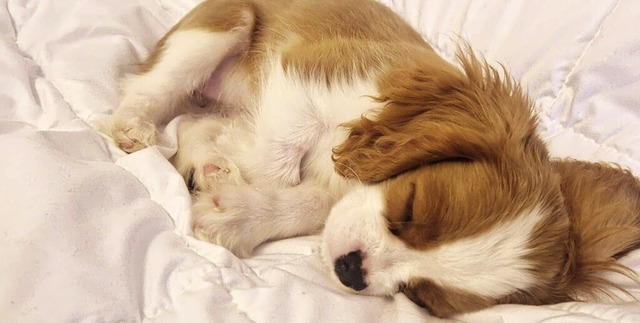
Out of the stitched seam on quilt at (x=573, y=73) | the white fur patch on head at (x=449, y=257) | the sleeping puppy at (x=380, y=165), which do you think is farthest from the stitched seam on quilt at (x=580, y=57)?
the white fur patch on head at (x=449, y=257)

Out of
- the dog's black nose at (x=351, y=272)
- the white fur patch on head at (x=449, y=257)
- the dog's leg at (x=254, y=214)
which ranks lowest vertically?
the dog's leg at (x=254, y=214)

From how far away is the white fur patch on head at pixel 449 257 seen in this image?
5.31ft

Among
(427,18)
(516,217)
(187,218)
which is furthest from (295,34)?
(516,217)

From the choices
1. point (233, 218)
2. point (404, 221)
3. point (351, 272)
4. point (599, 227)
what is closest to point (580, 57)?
point (599, 227)

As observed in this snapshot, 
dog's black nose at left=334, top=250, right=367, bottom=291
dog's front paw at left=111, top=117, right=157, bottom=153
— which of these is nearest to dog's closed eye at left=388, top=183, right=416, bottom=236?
dog's black nose at left=334, top=250, right=367, bottom=291

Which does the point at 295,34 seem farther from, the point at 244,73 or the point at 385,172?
the point at 385,172

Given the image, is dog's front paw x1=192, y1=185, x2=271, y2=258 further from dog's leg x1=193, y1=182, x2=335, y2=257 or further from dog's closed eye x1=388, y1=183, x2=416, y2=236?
dog's closed eye x1=388, y1=183, x2=416, y2=236

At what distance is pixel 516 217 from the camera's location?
1.64m

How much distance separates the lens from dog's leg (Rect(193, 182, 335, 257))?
1773 mm

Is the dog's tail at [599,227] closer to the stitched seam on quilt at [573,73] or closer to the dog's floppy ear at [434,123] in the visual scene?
the dog's floppy ear at [434,123]

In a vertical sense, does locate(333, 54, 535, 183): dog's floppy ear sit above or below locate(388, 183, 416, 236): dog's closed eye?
above

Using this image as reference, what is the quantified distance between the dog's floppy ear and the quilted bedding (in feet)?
1.00

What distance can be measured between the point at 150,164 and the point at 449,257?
35.3 inches

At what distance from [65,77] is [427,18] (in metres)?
1.58
